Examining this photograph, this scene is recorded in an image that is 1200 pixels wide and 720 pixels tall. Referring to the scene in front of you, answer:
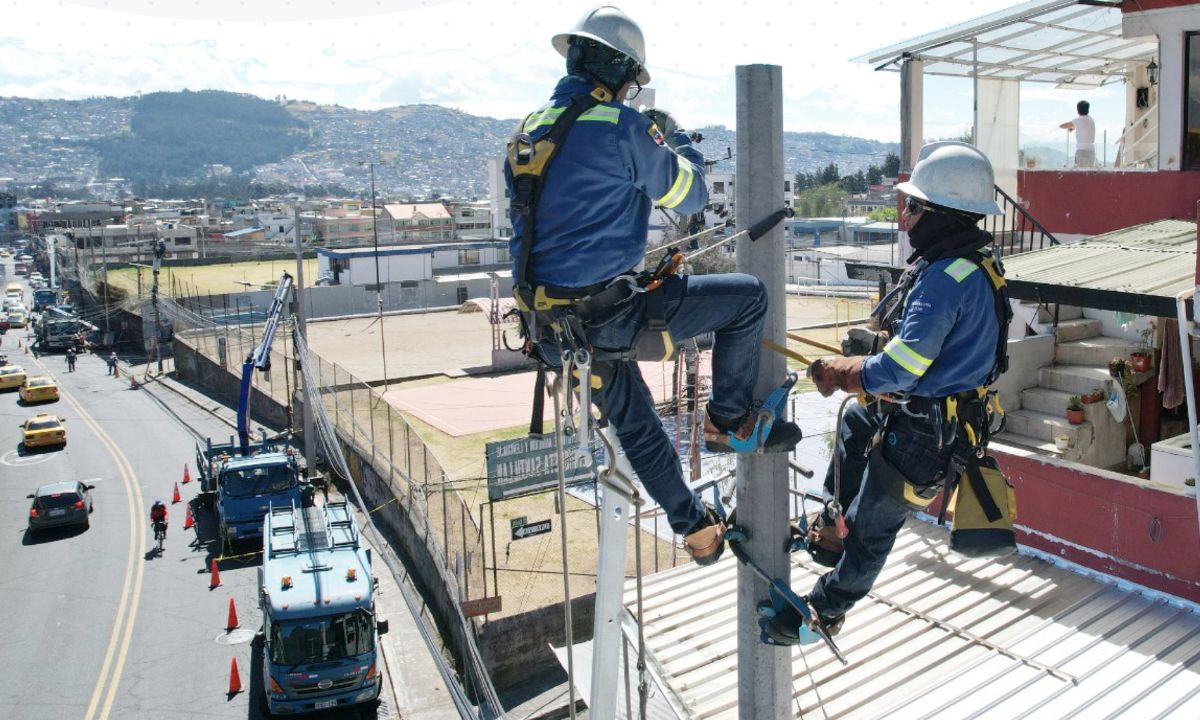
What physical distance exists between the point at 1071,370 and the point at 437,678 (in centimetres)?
1260

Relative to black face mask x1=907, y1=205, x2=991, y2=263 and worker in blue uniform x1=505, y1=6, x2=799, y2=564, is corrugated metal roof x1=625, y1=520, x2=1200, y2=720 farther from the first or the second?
black face mask x1=907, y1=205, x2=991, y2=263

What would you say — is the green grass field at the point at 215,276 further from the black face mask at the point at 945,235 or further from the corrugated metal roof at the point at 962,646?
the black face mask at the point at 945,235

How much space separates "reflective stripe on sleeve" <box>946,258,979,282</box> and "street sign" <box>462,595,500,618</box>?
50.0ft

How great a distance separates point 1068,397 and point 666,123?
10.8 m

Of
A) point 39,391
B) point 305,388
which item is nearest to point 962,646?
point 305,388

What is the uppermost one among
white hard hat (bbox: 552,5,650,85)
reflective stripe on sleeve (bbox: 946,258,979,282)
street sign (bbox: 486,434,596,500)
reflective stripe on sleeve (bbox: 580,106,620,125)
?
white hard hat (bbox: 552,5,650,85)

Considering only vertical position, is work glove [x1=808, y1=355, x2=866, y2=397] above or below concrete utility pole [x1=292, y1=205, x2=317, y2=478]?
above

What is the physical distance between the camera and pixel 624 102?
4.11m

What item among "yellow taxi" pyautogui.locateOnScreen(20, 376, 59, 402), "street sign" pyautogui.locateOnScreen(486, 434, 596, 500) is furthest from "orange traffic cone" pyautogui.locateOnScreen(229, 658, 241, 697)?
"yellow taxi" pyautogui.locateOnScreen(20, 376, 59, 402)

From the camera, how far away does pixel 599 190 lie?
155 inches

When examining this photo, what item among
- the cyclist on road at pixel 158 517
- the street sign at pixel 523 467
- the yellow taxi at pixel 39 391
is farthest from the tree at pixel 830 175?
the cyclist on road at pixel 158 517

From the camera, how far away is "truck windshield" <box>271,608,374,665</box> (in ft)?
55.8

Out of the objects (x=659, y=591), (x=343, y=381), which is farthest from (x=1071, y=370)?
(x=343, y=381)

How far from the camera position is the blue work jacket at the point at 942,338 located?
4.12 m
